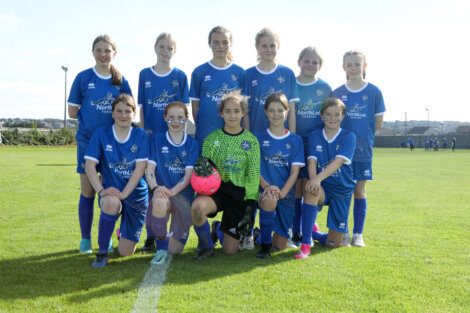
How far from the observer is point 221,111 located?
4590mm

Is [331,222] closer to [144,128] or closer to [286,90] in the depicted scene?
[286,90]

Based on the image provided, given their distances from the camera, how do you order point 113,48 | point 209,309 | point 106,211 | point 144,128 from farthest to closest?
point 144,128, point 113,48, point 106,211, point 209,309

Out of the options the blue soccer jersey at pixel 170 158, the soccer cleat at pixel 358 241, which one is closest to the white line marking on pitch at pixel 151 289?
the blue soccer jersey at pixel 170 158

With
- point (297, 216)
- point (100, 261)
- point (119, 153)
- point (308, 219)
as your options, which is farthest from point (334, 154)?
point (100, 261)

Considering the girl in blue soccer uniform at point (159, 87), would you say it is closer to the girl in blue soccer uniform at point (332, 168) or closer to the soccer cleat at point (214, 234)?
the soccer cleat at point (214, 234)

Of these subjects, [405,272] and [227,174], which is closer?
[405,272]

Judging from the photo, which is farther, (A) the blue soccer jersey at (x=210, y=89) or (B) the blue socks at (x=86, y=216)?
(A) the blue soccer jersey at (x=210, y=89)

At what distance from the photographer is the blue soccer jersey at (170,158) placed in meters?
4.62

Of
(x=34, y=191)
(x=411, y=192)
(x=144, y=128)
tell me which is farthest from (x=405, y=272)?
(x=34, y=191)

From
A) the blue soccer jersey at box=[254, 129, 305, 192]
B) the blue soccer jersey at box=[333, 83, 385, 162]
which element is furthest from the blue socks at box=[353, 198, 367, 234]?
the blue soccer jersey at box=[254, 129, 305, 192]

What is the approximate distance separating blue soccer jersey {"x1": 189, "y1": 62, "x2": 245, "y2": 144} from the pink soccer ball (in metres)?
0.75

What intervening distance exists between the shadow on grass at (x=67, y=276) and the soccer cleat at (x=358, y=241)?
2202 millimetres

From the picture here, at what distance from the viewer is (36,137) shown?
4675 cm

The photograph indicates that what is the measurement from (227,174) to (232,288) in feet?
4.45
